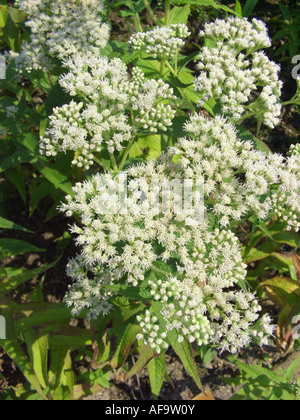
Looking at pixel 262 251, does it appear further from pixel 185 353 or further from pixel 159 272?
pixel 185 353

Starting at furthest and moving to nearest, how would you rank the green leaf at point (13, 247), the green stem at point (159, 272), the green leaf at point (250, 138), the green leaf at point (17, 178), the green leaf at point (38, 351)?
the green leaf at point (17, 178) → the green leaf at point (13, 247) → the green leaf at point (38, 351) → the green leaf at point (250, 138) → the green stem at point (159, 272)

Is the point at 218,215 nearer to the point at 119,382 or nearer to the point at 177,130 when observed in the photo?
the point at 177,130

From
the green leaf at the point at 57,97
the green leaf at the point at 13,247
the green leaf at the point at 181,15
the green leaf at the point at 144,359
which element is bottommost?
the green leaf at the point at 144,359

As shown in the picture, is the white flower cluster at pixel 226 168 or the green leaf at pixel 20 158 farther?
the green leaf at pixel 20 158

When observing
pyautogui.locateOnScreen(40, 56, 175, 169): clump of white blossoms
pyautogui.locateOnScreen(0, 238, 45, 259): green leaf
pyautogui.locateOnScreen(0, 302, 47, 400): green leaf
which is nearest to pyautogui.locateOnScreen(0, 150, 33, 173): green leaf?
pyautogui.locateOnScreen(40, 56, 175, 169): clump of white blossoms

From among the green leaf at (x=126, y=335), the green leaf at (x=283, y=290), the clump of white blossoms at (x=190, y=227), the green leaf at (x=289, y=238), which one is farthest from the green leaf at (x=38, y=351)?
the green leaf at (x=289, y=238)

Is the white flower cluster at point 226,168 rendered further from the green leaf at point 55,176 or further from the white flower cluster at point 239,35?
the green leaf at point 55,176

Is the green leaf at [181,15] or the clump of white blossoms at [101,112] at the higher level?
the green leaf at [181,15]
